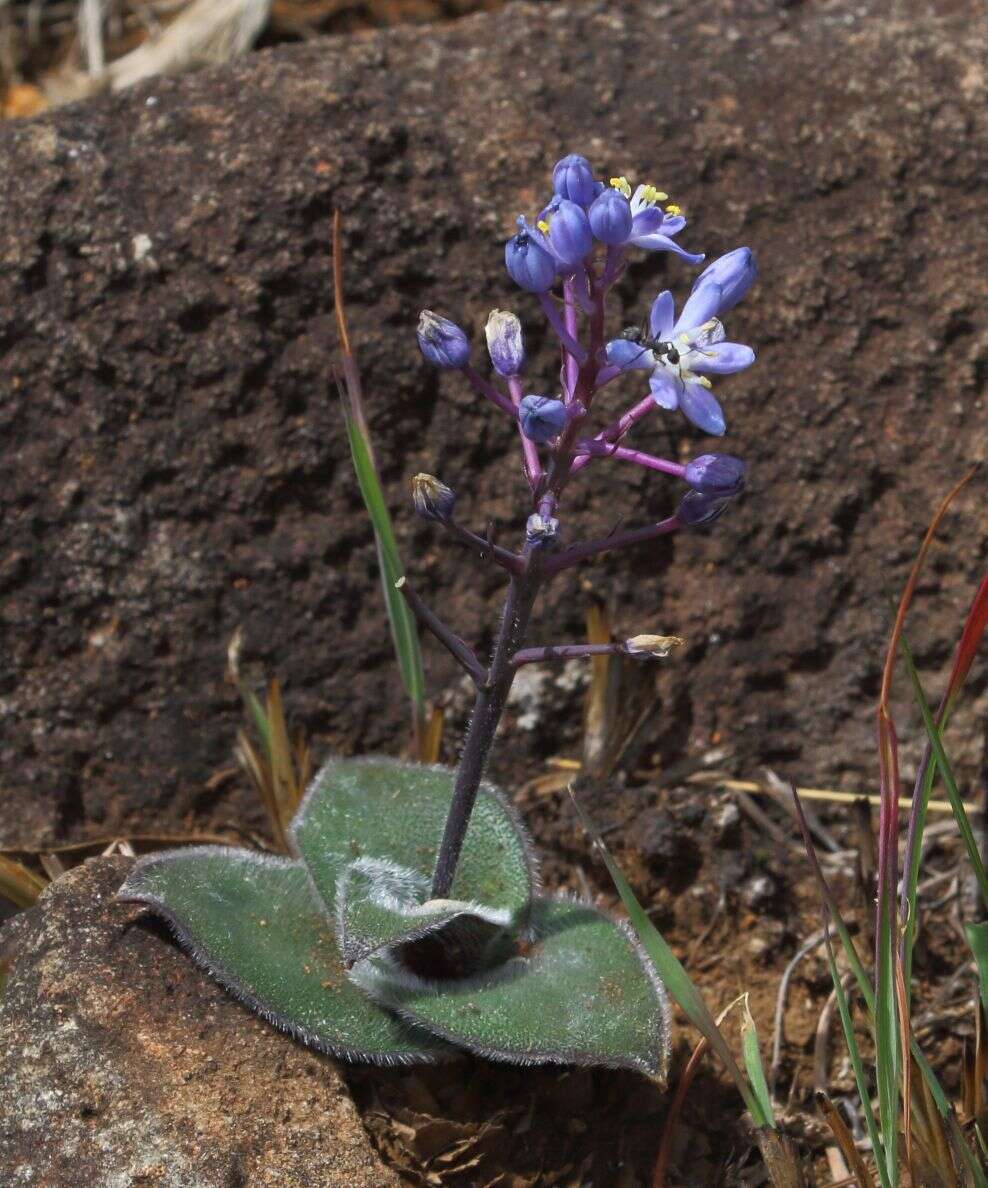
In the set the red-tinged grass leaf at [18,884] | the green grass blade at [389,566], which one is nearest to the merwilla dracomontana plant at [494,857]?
the green grass blade at [389,566]

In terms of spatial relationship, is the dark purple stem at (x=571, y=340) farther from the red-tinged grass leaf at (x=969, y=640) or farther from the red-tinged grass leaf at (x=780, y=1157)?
the red-tinged grass leaf at (x=780, y=1157)

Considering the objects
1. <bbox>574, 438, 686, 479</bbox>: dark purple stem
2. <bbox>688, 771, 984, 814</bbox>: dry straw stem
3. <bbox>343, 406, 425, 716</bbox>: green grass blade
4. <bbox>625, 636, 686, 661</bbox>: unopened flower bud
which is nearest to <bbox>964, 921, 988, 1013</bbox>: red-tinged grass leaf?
<bbox>625, 636, 686, 661</bbox>: unopened flower bud

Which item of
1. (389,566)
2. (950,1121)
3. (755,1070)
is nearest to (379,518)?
(389,566)

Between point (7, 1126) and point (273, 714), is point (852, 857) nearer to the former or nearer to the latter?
point (273, 714)

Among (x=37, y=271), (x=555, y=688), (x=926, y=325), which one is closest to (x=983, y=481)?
(x=926, y=325)

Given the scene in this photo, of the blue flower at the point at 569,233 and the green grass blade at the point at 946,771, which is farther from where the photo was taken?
the green grass blade at the point at 946,771

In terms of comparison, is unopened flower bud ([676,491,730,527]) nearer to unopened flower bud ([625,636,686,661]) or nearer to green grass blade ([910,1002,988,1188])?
unopened flower bud ([625,636,686,661])
